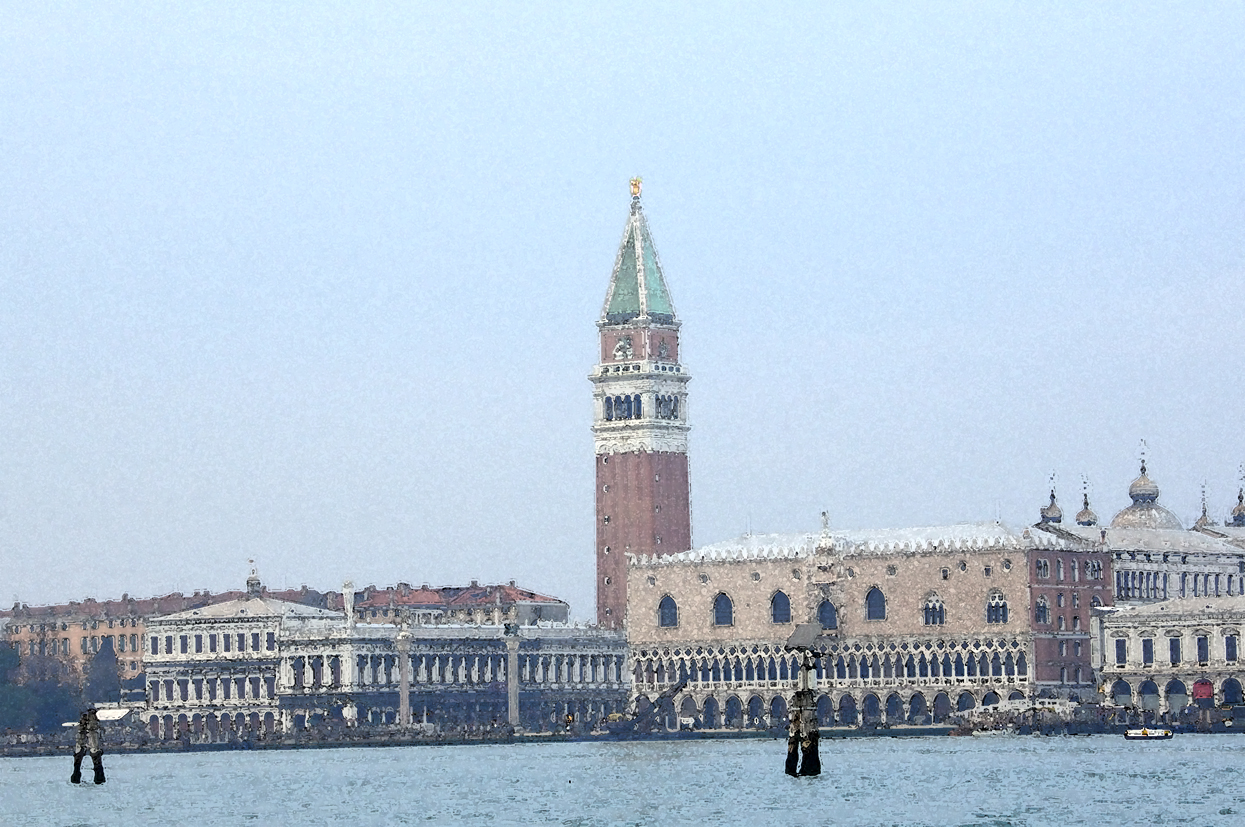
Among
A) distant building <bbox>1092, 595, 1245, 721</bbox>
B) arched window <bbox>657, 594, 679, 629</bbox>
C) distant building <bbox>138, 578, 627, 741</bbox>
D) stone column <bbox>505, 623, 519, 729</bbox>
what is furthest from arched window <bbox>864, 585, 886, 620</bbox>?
stone column <bbox>505, 623, 519, 729</bbox>

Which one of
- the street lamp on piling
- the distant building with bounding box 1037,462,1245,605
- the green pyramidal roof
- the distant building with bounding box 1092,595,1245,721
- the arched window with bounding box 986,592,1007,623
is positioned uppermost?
the green pyramidal roof

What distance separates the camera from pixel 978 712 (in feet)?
465

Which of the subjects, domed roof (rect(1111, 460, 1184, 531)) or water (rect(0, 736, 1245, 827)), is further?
domed roof (rect(1111, 460, 1184, 531))

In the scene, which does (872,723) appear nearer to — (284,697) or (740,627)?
(740,627)

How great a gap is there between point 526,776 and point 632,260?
59.7 m

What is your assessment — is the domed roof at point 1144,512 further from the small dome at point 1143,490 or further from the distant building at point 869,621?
the distant building at point 869,621

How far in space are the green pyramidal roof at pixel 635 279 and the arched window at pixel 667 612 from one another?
50.8ft

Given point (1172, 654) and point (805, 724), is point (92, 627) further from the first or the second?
point (805, 724)

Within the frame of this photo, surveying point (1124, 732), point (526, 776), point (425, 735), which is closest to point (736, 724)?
point (425, 735)

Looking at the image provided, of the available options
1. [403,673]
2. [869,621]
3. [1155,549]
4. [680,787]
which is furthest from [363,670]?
[680,787]

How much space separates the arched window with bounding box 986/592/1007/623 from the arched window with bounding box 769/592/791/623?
36.9 feet

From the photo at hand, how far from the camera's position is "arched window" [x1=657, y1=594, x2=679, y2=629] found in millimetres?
158250

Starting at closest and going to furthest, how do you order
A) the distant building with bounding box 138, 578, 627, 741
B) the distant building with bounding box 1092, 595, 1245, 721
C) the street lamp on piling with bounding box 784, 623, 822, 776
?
the street lamp on piling with bounding box 784, 623, 822, 776 < the distant building with bounding box 1092, 595, 1245, 721 < the distant building with bounding box 138, 578, 627, 741

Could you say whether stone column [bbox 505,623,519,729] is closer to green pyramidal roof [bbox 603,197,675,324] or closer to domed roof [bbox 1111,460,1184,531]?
green pyramidal roof [bbox 603,197,675,324]
